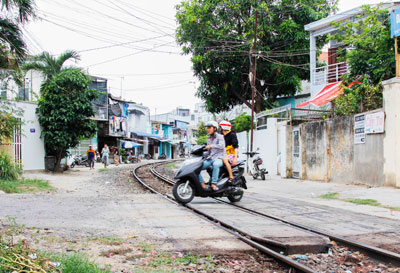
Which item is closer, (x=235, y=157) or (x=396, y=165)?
(x=235, y=157)

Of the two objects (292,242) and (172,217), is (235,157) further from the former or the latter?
(292,242)

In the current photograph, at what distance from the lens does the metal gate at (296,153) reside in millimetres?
16352

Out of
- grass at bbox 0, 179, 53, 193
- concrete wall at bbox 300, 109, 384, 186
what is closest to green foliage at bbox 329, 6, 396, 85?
concrete wall at bbox 300, 109, 384, 186

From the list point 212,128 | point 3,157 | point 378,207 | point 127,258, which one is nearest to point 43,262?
point 127,258

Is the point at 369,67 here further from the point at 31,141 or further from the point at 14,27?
the point at 31,141

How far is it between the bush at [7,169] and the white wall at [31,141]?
5998mm

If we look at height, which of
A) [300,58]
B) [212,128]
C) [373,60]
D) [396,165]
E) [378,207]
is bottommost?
[378,207]

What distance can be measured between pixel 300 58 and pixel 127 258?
23606 millimetres

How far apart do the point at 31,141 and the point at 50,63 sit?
4.65 meters

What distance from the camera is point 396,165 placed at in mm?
10305

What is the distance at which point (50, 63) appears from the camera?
2177cm

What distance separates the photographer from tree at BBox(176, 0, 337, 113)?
24859 mm

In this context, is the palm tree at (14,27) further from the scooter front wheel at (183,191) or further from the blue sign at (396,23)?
the blue sign at (396,23)

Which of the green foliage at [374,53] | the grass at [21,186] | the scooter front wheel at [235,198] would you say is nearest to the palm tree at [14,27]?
the grass at [21,186]
